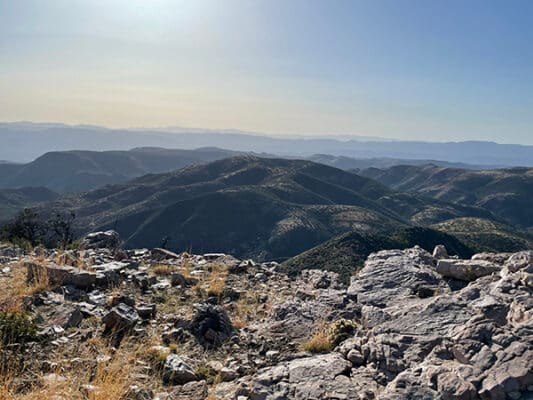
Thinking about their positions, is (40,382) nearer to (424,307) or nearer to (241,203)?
(424,307)

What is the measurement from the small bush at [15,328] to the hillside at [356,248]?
4129cm

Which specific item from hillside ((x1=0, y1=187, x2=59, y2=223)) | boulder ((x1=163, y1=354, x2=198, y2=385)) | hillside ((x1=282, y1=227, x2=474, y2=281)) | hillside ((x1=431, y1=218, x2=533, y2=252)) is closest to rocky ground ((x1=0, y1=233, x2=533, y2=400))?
boulder ((x1=163, y1=354, x2=198, y2=385))

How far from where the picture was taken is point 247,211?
126250 millimetres

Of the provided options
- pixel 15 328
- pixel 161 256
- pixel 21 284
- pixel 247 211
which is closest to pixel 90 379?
pixel 15 328

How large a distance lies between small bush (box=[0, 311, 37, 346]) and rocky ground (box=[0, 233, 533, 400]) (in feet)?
0.07

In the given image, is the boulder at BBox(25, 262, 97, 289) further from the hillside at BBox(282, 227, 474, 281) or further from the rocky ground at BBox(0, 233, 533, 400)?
the hillside at BBox(282, 227, 474, 281)

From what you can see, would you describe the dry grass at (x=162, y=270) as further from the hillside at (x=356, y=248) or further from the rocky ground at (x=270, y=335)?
the hillside at (x=356, y=248)

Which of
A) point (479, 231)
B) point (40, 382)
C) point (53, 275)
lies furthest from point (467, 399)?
point (479, 231)

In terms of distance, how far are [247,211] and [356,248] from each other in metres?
70.7

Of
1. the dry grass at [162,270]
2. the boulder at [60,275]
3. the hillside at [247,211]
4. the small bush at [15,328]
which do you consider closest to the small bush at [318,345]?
the small bush at [15,328]

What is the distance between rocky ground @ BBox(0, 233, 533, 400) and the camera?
542 centimetres

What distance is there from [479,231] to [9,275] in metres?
97.8

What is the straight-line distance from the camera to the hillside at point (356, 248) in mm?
51969

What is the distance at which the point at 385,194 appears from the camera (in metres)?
171
